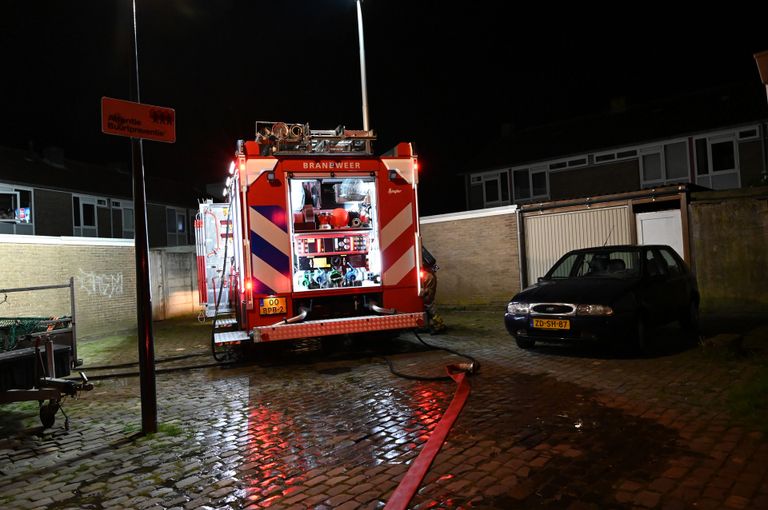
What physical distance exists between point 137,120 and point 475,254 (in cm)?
1126

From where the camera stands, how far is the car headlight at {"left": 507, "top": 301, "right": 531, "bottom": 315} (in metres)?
7.87

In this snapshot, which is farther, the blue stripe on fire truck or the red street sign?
the blue stripe on fire truck

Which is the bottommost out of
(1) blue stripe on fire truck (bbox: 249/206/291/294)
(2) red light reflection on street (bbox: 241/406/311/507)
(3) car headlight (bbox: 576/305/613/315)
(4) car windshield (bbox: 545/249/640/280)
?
(2) red light reflection on street (bbox: 241/406/311/507)

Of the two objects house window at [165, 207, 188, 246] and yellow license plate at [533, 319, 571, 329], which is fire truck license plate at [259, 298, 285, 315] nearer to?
yellow license plate at [533, 319, 571, 329]

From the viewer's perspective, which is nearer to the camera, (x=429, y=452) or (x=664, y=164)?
(x=429, y=452)

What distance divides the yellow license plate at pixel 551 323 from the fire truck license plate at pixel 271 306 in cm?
361

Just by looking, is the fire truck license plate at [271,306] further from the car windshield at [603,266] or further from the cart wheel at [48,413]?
the car windshield at [603,266]

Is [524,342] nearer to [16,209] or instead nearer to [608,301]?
[608,301]

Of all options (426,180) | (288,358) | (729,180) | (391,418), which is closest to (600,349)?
→ (391,418)

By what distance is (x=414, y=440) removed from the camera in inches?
184

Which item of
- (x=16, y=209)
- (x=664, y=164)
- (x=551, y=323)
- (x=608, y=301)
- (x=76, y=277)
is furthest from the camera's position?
(x=16, y=209)

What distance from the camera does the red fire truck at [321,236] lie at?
786 cm

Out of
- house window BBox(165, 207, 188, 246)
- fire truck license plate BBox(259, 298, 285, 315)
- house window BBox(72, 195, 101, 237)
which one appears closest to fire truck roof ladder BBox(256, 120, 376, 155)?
fire truck license plate BBox(259, 298, 285, 315)

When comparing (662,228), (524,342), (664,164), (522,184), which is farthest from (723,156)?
(524,342)
